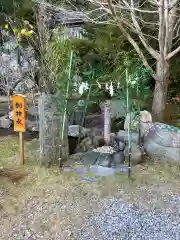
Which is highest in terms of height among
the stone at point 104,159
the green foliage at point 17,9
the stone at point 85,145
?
the green foliage at point 17,9

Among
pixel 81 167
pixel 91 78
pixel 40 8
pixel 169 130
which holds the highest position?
pixel 40 8

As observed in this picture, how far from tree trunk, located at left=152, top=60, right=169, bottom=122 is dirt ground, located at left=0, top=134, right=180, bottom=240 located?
1380 mm

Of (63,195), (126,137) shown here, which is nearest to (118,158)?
(126,137)

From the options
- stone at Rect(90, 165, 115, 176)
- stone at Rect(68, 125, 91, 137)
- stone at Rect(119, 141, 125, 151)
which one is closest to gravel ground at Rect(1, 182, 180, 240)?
stone at Rect(90, 165, 115, 176)

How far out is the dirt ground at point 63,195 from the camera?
2344 millimetres

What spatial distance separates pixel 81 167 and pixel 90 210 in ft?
2.69

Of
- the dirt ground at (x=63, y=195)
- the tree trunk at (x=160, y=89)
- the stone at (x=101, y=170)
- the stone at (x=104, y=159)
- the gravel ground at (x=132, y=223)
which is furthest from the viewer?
the tree trunk at (x=160, y=89)

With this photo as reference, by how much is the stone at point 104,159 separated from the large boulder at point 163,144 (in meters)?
0.54

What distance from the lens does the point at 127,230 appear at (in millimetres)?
2285

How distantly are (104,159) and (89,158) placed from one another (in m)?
0.19

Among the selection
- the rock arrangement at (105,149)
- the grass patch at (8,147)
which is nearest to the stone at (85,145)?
the rock arrangement at (105,149)

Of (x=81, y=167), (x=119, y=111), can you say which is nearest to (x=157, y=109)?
(x=119, y=111)

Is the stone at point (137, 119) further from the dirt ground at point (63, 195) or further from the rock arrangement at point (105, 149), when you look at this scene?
the dirt ground at point (63, 195)

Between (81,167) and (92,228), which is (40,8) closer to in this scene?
(81,167)
